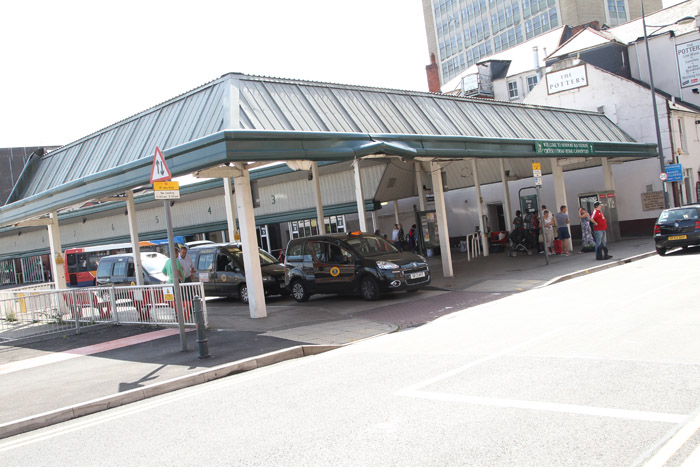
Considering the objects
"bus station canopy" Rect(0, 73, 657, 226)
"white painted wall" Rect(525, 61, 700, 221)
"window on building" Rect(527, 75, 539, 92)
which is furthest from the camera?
"window on building" Rect(527, 75, 539, 92)

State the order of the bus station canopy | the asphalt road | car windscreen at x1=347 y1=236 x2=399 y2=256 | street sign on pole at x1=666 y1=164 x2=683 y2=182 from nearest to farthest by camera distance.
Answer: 1. the asphalt road
2. the bus station canopy
3. car windscreen at x1=347 y1=236 x2=399 y2=256
4. street sign on pole at x1=666 y1=164 x2=683 y2=182

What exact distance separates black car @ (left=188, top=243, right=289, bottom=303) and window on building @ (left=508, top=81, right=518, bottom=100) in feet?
95.2

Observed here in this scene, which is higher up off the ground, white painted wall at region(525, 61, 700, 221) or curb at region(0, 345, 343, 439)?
white painted wall at region(525, 61, 700, 221)

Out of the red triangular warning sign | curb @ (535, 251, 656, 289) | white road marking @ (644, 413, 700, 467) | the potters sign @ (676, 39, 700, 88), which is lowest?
curb @ (535, 251, 656, 289)


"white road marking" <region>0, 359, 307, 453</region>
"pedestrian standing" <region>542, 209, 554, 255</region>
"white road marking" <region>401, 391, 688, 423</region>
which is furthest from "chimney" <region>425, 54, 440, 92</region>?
"white road marking" <region>401, 391, 688, 423</region>

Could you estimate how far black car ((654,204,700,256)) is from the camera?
18109 millimetres

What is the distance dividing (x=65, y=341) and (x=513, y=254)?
16859 millimetres

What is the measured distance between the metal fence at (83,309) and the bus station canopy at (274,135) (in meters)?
2.56

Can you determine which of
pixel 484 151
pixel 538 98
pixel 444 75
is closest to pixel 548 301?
pixel 484 151

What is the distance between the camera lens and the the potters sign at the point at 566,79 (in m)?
31.5

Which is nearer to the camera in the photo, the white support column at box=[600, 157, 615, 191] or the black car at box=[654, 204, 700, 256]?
the black car at box=[654, 204, 700, 256]

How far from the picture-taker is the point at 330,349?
989 centimetres

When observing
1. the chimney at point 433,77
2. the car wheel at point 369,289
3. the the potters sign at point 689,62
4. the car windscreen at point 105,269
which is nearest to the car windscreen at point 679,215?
the car wheel at point 369,289

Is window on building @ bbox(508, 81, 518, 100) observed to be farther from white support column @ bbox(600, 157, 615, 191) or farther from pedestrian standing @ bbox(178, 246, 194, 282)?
pedestrian standing @ bbox(178, 246, 194, 282)
